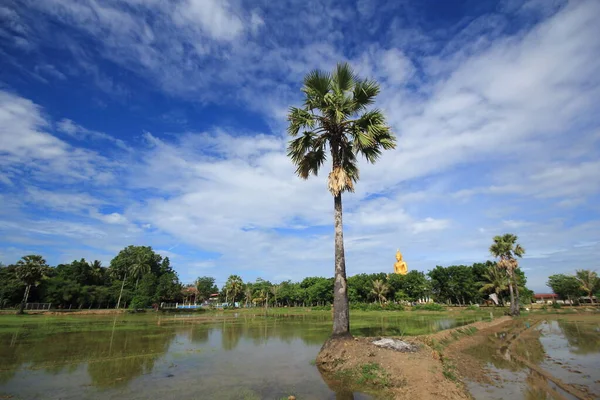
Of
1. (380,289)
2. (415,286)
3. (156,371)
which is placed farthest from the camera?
(380,289)

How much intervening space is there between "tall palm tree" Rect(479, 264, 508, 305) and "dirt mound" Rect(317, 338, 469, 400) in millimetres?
57645

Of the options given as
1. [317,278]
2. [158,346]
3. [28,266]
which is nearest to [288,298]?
[317,278]

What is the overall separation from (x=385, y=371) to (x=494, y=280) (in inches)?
2528

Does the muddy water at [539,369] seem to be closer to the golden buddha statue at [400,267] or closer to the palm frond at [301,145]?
the palm frond at [301,145]

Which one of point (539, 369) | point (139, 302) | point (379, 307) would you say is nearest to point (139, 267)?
point (139, 302)

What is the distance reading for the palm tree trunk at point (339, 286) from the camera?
43.2 ft

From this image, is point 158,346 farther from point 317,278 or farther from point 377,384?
point 317,278

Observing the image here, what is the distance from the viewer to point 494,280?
2413 inches

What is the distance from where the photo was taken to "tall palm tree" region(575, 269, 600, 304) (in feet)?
202

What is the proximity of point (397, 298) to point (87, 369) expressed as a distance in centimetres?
6873

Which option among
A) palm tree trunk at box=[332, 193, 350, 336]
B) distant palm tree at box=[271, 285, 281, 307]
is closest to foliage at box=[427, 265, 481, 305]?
distant palm tree at box=[271, 285, 281, 307]

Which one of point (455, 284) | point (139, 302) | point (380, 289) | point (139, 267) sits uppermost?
point (139, 267)

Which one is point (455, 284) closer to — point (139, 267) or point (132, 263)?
point (139, 267)

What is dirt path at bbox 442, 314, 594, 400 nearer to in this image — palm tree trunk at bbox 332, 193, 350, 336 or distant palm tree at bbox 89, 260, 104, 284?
palm tree trunk at bbox 332, 193, 350, 336
